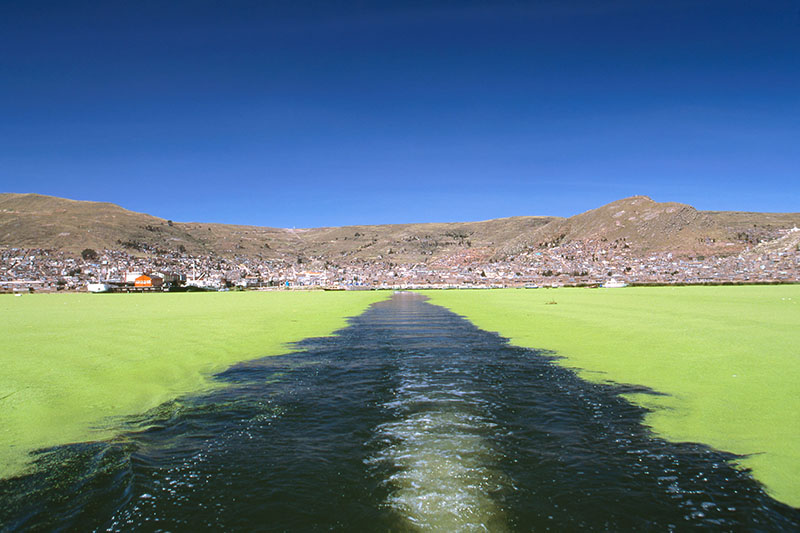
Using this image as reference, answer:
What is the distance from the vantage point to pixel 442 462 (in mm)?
5539

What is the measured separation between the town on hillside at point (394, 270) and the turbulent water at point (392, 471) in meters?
90.3

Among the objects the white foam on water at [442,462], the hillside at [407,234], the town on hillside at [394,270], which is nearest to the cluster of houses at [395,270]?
the town on hillside at [394,270]

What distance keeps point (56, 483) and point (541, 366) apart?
9.81 meters

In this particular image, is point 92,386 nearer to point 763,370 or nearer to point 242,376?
point 242,376

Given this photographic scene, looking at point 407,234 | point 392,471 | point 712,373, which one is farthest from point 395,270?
point 392,471

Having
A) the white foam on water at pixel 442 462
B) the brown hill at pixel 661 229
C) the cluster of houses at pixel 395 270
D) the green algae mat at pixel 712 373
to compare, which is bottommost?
the white foam on water at pixel 442 462

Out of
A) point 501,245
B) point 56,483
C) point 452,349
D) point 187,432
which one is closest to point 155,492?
point 56,483

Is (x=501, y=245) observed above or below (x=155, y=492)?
above

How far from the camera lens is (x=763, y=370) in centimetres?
931

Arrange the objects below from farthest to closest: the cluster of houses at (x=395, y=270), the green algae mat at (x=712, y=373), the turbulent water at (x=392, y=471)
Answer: the cluster of houses at (x=395, y=270), the green algae mat at (x=712, y=373), the turbulent water at (x=392, y=471)

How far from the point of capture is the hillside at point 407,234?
114 metres

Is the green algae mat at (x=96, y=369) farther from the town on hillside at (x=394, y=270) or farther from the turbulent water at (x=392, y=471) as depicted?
the town on hillside at (x=394, y=270)

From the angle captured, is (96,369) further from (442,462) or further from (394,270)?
(394,270)

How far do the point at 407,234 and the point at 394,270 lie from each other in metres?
48.6
